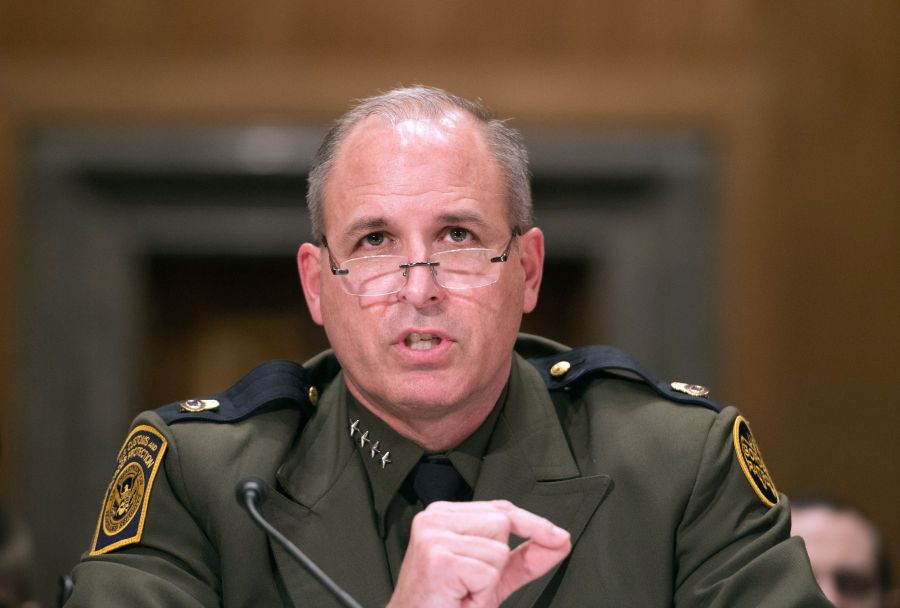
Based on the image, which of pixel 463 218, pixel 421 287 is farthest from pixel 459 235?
pixel 421 287

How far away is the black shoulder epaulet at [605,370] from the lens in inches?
93.5

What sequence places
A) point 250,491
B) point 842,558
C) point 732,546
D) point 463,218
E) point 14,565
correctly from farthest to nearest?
point 842,558 < point 14,565 < point 463,218 < point 732,546 < point 250,491

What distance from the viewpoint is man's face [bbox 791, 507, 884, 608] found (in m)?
3.34

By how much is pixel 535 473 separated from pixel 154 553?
0.63m

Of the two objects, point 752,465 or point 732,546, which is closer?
point 732,546

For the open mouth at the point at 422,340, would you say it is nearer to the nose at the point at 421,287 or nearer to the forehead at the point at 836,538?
the nose at the point at 421,287

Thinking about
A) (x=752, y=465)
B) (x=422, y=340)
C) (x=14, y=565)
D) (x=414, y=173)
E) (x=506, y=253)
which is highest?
(x=414, y=173)

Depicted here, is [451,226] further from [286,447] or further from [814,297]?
[814,297]

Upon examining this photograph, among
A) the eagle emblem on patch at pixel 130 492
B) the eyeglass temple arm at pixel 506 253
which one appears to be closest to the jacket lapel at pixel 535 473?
the eyeglass temple arm at pixel 506 253

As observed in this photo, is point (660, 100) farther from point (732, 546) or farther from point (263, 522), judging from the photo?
point (263, 522)

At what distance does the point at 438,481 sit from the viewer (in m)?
2.32

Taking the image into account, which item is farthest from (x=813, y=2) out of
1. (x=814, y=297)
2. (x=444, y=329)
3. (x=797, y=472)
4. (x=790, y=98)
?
(x=444, y=329)

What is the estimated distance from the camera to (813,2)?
4.75 m

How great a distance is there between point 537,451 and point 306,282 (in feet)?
1.68
